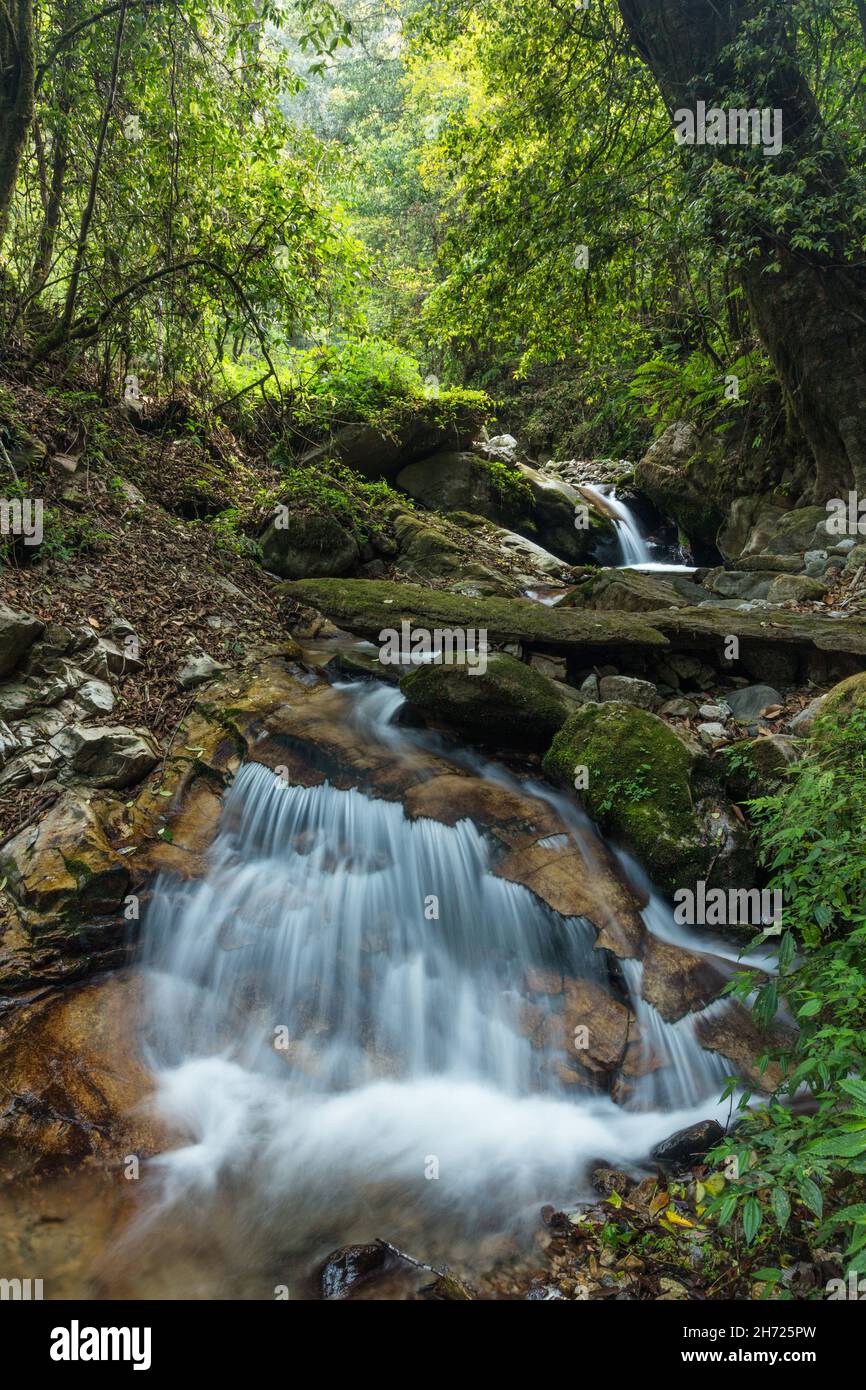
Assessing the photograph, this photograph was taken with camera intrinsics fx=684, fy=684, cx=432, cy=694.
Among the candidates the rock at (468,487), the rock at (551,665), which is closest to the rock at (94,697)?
the rock at (551,665)

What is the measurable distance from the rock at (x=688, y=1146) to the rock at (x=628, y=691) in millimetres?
3460

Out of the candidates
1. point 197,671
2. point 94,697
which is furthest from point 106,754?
point 197,671

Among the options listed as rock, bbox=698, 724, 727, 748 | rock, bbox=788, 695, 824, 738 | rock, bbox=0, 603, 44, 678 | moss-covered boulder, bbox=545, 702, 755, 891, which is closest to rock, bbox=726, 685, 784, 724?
rock, bbox=698, 724, 727, 748

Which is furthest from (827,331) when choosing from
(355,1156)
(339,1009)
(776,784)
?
(355,1156)

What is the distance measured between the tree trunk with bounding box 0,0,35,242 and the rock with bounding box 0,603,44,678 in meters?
4.38

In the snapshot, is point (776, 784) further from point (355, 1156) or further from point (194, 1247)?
point (194, 1247)

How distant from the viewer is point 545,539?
12.7 m

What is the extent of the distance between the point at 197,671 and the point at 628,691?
396 cm

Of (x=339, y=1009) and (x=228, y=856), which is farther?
(x=228, y=856)

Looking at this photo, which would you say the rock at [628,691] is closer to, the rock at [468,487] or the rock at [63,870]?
the rock at [63,870]

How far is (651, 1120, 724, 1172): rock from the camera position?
3332mm

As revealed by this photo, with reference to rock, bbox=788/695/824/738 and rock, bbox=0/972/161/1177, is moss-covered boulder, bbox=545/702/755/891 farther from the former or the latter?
rock, bbox=0/972/161/1177

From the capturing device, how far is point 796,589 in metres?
7.79

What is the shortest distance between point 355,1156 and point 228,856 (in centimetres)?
216
